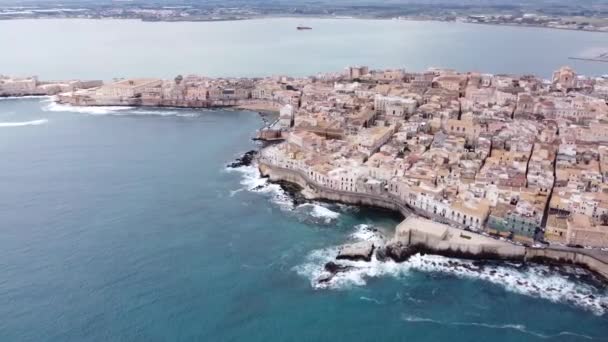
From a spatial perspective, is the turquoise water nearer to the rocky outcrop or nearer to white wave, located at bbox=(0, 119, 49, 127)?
white wave, located at bbox=(0, 119, 49, 127)

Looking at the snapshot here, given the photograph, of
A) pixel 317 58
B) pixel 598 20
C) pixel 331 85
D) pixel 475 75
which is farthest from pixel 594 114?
pixel 598 20

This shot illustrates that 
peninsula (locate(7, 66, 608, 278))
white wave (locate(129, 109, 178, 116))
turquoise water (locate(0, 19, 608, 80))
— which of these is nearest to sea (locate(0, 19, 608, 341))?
peninsula (locate(7, 66, 608, 278))

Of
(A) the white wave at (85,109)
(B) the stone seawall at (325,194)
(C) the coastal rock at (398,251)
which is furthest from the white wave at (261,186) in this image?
(A) the white wave at (85,109)

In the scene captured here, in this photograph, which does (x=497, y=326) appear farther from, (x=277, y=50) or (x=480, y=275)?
(x=277, y=50)

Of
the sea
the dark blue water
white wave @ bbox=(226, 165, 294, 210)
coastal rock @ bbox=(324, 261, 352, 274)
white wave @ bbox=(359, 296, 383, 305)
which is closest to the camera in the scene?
the dark blue water

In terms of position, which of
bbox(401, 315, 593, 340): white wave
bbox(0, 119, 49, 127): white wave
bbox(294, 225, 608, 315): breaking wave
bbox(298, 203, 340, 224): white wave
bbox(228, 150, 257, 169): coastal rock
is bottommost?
bbox(401, 315, 593, 340): white wave

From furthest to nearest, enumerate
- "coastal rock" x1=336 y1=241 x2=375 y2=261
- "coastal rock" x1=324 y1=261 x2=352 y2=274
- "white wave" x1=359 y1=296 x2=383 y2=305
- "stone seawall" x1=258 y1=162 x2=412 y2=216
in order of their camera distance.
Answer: "stone seawall" x1=258 y1=162 x2=412 y2=216 → "coastal rock" x1=336 y1=241 x2=375 y2=261 → "coastal rock" x1=324 y1=261 x2=352 y2=274 → "white wave" x1=359 y1=296 x2=383 y2=305

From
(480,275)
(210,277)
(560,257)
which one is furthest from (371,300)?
(560,257)
